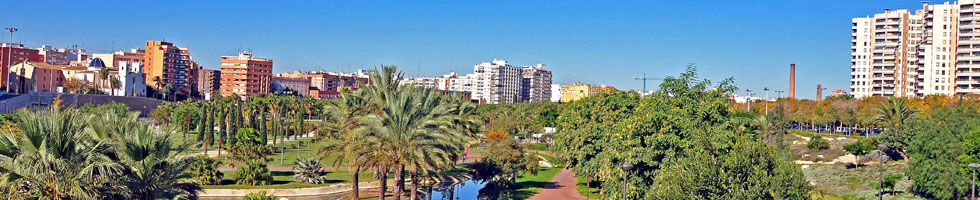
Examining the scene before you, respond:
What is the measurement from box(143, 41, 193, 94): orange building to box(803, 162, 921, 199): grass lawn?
431 feet

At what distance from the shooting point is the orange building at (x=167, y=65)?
157 metres

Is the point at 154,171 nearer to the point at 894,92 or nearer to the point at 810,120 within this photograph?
the point at 810,120

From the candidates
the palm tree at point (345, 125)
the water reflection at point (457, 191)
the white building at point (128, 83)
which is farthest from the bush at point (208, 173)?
the white building at point (128, 83)

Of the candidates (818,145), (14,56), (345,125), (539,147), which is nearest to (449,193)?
(345,125)

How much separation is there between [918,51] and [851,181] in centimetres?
Answer: 5793

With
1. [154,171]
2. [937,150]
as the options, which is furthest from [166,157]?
[937,150]

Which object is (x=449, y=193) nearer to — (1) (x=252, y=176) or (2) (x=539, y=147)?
(1) (x=252, y=176)

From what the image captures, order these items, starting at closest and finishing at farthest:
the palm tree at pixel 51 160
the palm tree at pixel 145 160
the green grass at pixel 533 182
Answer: the palm tree at pixel 51 160, the palm tree at pixel 145 160, the green grass at pixel 533 182

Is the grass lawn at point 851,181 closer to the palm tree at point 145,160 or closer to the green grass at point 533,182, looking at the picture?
the green grass at point 533,182

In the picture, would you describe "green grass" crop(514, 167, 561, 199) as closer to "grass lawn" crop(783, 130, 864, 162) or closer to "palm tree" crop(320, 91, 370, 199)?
"palm tree" crop(320, 91, 370, 199)

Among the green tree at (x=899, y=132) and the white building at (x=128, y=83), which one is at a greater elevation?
the white building at (x=128, y=83)

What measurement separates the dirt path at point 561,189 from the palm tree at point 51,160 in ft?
86.0

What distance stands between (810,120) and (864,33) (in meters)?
30.2

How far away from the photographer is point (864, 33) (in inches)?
4163
